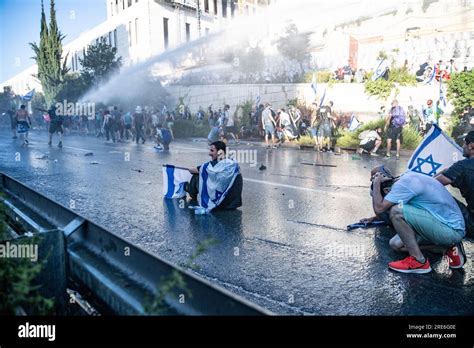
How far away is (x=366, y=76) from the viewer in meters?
19.1

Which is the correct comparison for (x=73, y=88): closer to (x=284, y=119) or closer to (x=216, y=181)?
(x=284, y=119)

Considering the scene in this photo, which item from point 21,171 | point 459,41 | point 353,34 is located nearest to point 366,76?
point 459,41

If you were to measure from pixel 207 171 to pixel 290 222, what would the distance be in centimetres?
150

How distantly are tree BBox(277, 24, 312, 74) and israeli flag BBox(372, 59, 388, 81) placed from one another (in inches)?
306

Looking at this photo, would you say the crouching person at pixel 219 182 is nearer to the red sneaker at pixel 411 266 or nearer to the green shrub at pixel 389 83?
the red sneaker at pixel 411 266

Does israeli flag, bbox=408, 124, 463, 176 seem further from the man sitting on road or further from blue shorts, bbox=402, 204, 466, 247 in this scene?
blue shorts, bbox=402, 204, 466, 247

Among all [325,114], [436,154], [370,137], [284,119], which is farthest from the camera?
[284,119]

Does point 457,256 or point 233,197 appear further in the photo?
point 233,197

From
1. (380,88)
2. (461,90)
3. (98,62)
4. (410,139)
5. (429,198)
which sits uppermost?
(98,62)

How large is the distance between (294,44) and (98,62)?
12726 millimetres

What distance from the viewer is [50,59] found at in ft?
74.2

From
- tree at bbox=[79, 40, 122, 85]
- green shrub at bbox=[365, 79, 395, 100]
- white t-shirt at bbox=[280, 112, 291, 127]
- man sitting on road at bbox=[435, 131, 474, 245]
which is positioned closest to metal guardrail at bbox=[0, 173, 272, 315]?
man sitting on road at bbox=[435, 131, 474, 245]

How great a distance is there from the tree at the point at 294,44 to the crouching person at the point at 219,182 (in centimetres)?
2063

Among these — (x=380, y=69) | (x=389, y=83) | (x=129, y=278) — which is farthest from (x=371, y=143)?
(x=129, y=278)
